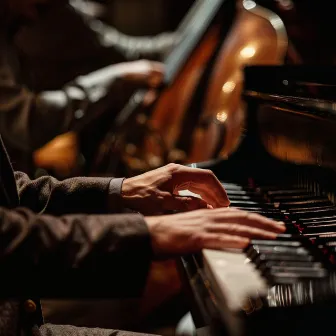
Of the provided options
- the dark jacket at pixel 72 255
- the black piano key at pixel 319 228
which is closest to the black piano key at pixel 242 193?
the black piano key at pixel 319 228

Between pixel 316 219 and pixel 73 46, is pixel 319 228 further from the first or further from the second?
pixel 73 46

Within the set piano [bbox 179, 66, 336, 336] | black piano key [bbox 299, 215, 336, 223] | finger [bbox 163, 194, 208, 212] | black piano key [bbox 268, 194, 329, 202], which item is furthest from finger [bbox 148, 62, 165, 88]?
black piano key [bbox 299, 215, 336, 223]

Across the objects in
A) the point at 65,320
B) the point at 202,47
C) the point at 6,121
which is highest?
the point at 202,47

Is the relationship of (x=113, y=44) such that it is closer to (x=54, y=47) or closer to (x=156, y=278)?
(x=54, y=47)

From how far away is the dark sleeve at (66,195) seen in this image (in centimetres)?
151

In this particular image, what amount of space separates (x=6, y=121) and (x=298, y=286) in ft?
6.79

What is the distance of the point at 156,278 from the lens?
2701mm

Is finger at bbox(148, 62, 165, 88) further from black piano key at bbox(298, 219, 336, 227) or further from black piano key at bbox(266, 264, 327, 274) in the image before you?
black piano key at bbox(266, 264, 327, 274)

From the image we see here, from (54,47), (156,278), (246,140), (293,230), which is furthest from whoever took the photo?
(54,47)

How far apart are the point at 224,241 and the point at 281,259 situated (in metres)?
0.12

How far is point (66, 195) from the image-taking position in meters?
1.52

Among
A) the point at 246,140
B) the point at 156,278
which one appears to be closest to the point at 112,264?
the point at 246,140

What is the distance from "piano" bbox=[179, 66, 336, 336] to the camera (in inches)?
38.2

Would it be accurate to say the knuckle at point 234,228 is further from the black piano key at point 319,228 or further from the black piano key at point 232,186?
the black piano key at point 232,186
